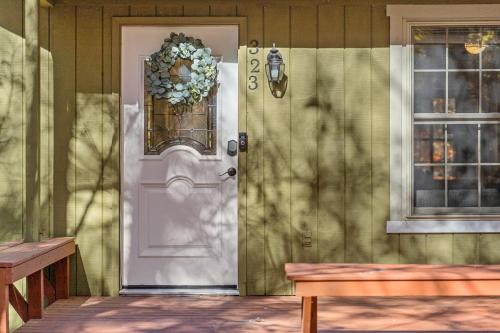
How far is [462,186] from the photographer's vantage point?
6.73 meters

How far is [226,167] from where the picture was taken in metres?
6.73

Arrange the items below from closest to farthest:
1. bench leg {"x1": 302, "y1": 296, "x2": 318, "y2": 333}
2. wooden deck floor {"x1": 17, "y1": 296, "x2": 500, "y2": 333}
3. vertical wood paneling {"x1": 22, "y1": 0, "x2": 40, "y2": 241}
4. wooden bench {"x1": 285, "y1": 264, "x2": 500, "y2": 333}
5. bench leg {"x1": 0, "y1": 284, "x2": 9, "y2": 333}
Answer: wooden bench {"x1": 285, "y1": 264, "x2": 500, "y2": 333}, bench leg {"x1": 302, "y1": 296, "x2": 318, "y2": 333}, bench leg {"x1": 0, "y1": 284, "x2": 9, "y2": 333}, wooden deck floor {"x1": 17, "y1": 296, "x2": 500, "y2": 333}, vertical wood paneling {"x1": 22, "y1": 0, "x2": 40, "y2": 241}

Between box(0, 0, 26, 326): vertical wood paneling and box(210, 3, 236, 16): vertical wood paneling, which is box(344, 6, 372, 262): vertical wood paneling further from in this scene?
box(0, 0, 26, 326): vertical wood paneling

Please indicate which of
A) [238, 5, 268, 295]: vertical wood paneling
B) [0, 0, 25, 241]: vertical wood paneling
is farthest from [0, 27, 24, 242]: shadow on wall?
[238, 5, 268, 295]: vertical wood paneling

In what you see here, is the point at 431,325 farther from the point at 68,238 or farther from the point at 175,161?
the point at 68,238

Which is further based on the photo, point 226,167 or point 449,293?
point 226,167

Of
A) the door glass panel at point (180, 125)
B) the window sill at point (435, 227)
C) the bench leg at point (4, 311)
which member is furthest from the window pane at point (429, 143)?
the bench leg at point (4, 311)

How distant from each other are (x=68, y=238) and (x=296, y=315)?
1.91m

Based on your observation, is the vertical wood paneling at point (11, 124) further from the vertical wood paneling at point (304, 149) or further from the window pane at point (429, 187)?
the window pane at point (429, 187)

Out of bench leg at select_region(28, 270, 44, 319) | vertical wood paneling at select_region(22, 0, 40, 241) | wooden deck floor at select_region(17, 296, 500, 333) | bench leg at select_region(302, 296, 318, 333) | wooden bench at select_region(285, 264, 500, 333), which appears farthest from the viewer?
vertical wood paneling at select_region(22, 0, 40, 241)

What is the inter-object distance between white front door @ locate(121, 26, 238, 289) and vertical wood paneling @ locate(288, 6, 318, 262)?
466 mm

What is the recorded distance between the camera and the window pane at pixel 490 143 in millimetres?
6711

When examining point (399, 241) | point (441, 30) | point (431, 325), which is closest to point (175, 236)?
point (399, 241)

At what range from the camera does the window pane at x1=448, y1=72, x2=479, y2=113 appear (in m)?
6.71
